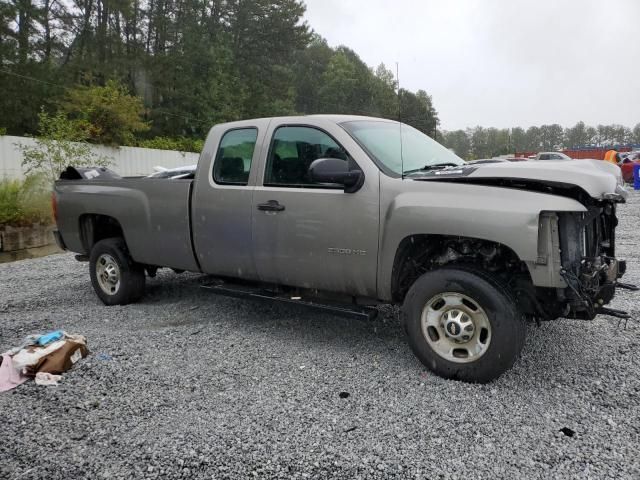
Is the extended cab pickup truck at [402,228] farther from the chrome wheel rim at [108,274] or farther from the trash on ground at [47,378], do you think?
the trash on ground at [47,378]

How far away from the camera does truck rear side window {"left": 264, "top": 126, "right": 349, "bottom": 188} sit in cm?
405

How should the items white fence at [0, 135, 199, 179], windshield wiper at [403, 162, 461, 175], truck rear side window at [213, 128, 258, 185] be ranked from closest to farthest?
windshield wiper at [403, 162, 461, 175] < truck rear side window at [213, 128, 258, 185] < white fence at [0, 135, 199, 179]

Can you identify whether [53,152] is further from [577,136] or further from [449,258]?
[577,136]

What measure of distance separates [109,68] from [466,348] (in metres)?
24.5

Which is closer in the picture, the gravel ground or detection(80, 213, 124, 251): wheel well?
the gravel ground

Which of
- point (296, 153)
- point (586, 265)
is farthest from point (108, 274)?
point (586, 265)

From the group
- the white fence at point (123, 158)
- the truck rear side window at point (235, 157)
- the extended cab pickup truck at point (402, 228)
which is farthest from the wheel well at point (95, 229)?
the white fence at point (123, 158)

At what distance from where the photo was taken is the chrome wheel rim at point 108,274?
5.55 metres

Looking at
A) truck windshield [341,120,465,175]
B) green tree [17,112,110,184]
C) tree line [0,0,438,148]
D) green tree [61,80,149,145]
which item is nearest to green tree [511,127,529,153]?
tree line [0,0,438,148]

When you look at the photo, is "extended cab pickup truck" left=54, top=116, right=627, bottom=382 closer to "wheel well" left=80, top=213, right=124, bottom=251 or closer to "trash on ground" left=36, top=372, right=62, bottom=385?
"wheel well" left=80, top=213, right=124, bottom=251

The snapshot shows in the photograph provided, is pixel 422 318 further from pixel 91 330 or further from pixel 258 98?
pixel 258 98

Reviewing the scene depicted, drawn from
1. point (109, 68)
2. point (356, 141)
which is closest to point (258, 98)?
point (109, 68)

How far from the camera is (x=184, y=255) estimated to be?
4816 millimetres

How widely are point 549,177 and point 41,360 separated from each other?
3.76 m
